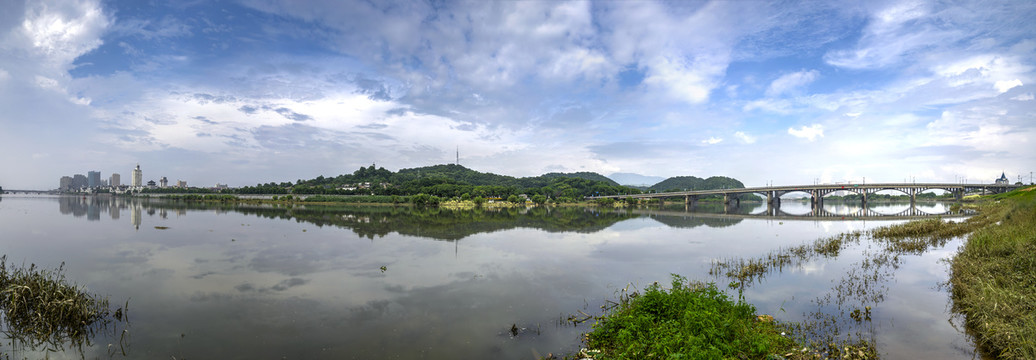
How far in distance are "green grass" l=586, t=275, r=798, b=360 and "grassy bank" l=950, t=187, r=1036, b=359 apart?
372cm

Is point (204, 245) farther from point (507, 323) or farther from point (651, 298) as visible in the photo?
point (651, 298)

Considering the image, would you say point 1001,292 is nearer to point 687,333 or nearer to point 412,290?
point 687,333

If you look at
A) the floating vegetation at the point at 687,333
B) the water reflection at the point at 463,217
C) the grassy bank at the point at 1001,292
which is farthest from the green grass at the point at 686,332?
the water reflection at the point at 463,217

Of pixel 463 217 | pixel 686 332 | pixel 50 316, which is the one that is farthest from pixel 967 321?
pixel 463 217

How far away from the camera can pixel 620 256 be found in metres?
21.9

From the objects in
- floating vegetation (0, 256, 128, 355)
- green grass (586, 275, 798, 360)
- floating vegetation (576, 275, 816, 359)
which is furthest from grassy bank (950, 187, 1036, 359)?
floating vegetation (0, 256, 128, 355)

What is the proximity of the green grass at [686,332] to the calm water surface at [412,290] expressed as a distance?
4.04 ft

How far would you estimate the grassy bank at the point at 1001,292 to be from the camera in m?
7.52

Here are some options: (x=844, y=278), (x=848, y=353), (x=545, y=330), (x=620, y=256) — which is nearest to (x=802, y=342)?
(x=848, y=353)

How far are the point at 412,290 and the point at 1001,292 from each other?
1564 cm

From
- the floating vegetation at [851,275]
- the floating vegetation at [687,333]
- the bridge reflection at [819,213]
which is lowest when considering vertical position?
the bridge reflection at [819,213]

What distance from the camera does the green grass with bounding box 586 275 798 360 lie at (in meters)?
7.32

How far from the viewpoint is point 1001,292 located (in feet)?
29.2

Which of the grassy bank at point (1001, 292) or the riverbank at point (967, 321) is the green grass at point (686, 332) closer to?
the riverbank at point (967, 321)
